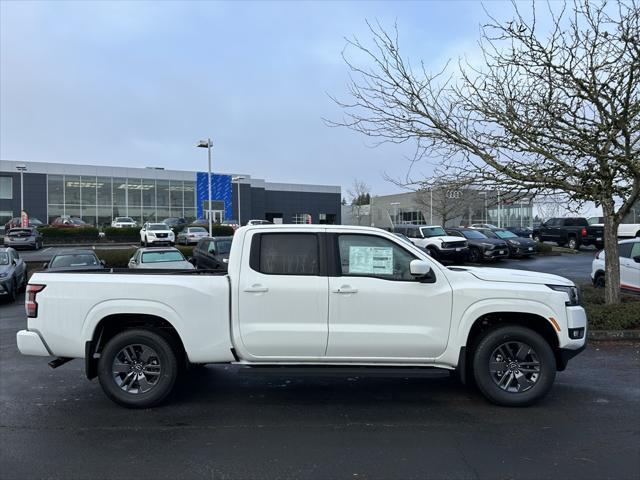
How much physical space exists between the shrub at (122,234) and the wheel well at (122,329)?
36.9m

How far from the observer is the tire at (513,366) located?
515 centimetres

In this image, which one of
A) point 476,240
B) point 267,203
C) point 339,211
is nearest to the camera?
point 476,240

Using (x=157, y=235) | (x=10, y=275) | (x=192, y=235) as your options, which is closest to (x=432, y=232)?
(x=192, y=235)

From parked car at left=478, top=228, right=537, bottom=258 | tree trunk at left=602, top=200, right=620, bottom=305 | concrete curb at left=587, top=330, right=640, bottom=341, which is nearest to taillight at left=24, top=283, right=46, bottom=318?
concrete curb at left=587, top=330, right=640, bottom=341

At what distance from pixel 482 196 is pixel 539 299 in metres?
6.75

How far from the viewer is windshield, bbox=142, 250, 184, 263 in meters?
16.6

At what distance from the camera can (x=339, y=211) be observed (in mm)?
74812

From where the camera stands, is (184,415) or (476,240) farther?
(476,240)

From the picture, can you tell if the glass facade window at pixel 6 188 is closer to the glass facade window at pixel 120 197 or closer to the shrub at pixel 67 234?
the glass facade window at pixel 120 197

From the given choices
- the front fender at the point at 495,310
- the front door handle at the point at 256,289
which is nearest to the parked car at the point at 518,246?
the front fender at the point at 495,310

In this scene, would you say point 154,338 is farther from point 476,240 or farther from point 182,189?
point 182,189

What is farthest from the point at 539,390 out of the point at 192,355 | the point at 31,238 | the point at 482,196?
the point at 31,238

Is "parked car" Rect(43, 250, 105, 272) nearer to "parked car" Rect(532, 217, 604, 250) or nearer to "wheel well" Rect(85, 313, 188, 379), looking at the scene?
"wheel well" Rect(85, 313, 188, 379)

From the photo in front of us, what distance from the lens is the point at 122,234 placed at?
40312 millimetres
